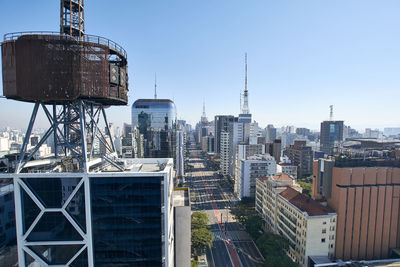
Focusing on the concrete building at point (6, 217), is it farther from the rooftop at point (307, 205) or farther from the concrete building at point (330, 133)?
the concrete building at point (330, 133)

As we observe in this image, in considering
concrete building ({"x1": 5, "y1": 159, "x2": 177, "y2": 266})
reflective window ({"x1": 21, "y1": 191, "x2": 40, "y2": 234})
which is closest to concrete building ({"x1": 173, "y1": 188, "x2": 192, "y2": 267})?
concrete building ({"x1": 5, "y1": 159, "x2": 177, "y2": 266})

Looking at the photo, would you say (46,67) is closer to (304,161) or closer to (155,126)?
(155,126)

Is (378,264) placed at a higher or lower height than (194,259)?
higher

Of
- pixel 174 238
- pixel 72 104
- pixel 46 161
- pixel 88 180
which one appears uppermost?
pixel 72 104

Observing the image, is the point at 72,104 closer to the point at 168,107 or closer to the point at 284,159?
the point at 168,107

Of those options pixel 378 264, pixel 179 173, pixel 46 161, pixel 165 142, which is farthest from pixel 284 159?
pixel 46 161

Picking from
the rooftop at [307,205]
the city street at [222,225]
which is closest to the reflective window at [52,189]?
the city street at [222,225]

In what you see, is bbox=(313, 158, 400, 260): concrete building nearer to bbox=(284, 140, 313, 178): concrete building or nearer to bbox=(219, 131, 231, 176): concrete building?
bbox=(284, 140, 313, 178): concrete building
